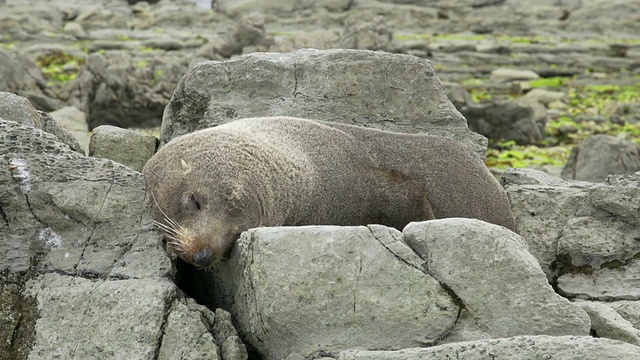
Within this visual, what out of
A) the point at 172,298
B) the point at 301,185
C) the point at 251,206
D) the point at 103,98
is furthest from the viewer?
the point at 103,98

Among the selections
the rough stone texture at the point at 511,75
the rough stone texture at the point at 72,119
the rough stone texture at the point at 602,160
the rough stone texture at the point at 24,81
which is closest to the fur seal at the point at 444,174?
the rough stone texture at the point at 602,160

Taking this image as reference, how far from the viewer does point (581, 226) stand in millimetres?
8852

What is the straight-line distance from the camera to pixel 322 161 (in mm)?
8500

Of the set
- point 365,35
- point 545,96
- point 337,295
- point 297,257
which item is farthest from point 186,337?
point 545,96

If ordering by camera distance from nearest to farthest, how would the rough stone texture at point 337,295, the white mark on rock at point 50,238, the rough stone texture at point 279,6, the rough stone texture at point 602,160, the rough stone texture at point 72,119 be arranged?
the rough stone texture at point 337,295, the white mark on rock at point 50,238, the rough stone texture at point 602,160, the rough stone texture at point 72,119, the rough stone texture at point 279,6

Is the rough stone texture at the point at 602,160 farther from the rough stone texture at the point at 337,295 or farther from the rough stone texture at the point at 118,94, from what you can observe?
the rough stone texture at the point at 337,295

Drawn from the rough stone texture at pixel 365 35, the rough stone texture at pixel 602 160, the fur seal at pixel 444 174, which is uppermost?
the fur seal at pixel 444 174

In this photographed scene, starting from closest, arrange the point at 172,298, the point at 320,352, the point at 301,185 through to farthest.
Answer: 1. the point at 320,352
2. the point at 172,298
3. the point at 301,185

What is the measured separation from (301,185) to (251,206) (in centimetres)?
66

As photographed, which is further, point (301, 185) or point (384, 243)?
point (301, 185)

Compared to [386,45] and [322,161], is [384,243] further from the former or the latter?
[386,45]

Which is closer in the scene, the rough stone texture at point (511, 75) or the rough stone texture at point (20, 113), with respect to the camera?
the rough stone texture at point (20, 113)

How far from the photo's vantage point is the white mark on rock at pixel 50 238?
707cm

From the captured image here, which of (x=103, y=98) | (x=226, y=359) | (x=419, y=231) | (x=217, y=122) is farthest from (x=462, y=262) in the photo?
(x=103, y=98)
